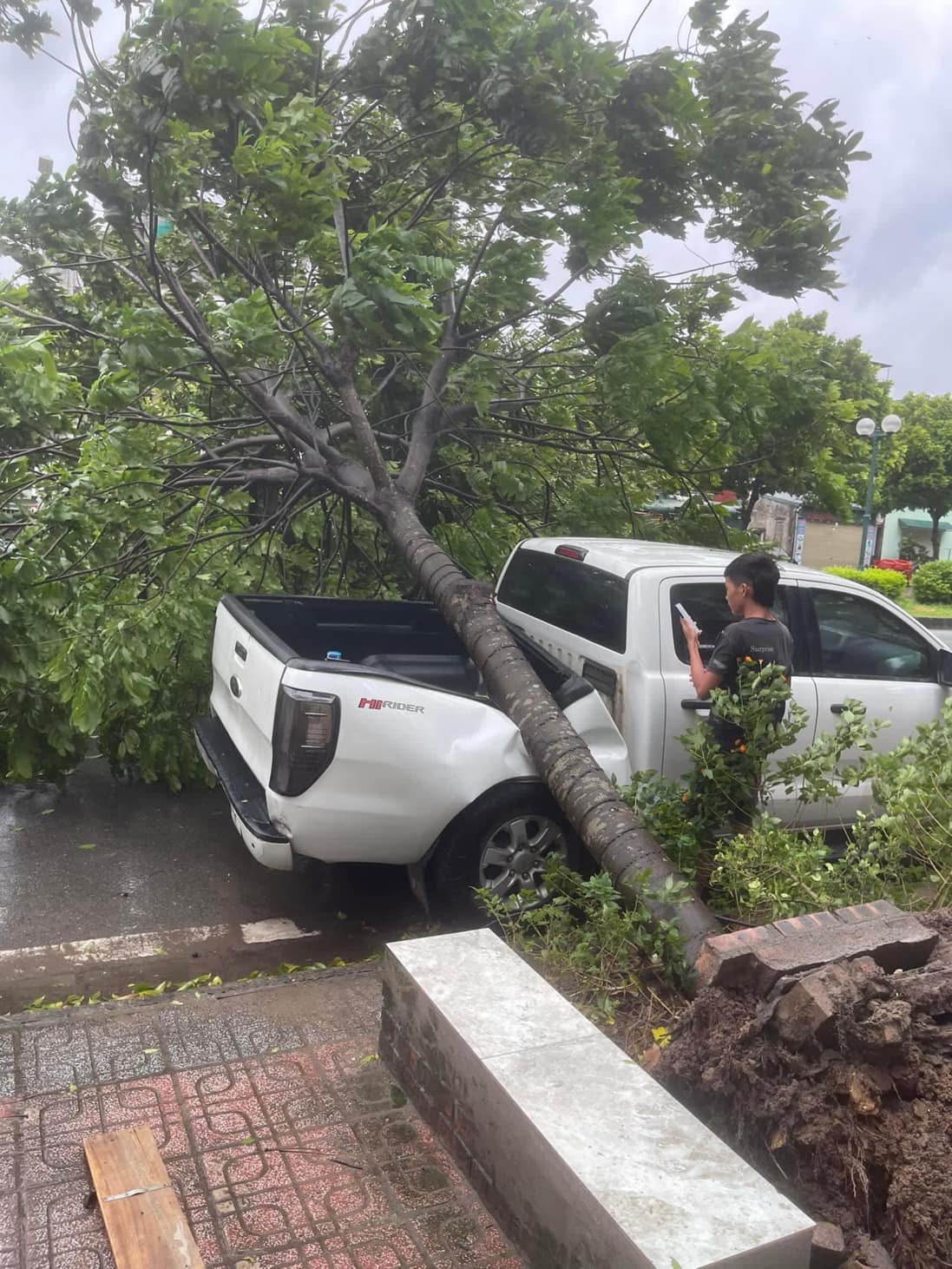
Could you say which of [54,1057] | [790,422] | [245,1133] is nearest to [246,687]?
[54,1057]

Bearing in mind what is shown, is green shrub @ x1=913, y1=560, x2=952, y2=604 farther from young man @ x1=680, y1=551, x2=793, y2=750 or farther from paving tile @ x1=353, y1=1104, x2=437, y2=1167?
paving tile @ x1=353, y1=1104, x2=437, y2=1167

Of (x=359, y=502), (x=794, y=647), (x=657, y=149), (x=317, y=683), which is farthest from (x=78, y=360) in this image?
(x=794, y=647)

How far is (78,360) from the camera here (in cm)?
A: 864

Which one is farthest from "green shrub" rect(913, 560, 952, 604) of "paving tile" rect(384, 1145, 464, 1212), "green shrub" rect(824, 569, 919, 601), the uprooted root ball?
"paving tile" rect(384, 1145, 464, 1212)

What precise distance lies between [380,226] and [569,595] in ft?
8.93

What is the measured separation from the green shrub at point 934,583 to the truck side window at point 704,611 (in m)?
25.8

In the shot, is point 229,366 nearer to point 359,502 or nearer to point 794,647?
point 359,502

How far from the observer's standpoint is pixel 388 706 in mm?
4656

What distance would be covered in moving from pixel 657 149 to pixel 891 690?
391 centimetres

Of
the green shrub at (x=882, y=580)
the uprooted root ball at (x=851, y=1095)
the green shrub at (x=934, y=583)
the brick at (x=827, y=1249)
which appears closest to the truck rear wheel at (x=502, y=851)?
the uprooted root ball at (x=851, y=1095)

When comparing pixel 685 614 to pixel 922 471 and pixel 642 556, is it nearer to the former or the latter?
pixel 642 556

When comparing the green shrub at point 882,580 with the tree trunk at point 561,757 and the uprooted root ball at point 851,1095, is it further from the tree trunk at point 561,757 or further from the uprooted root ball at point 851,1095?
the uprooted root ball at point 851,1095

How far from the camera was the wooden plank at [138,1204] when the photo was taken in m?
2.73

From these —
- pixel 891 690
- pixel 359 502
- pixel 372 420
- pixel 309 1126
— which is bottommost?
pixel 309 1126
